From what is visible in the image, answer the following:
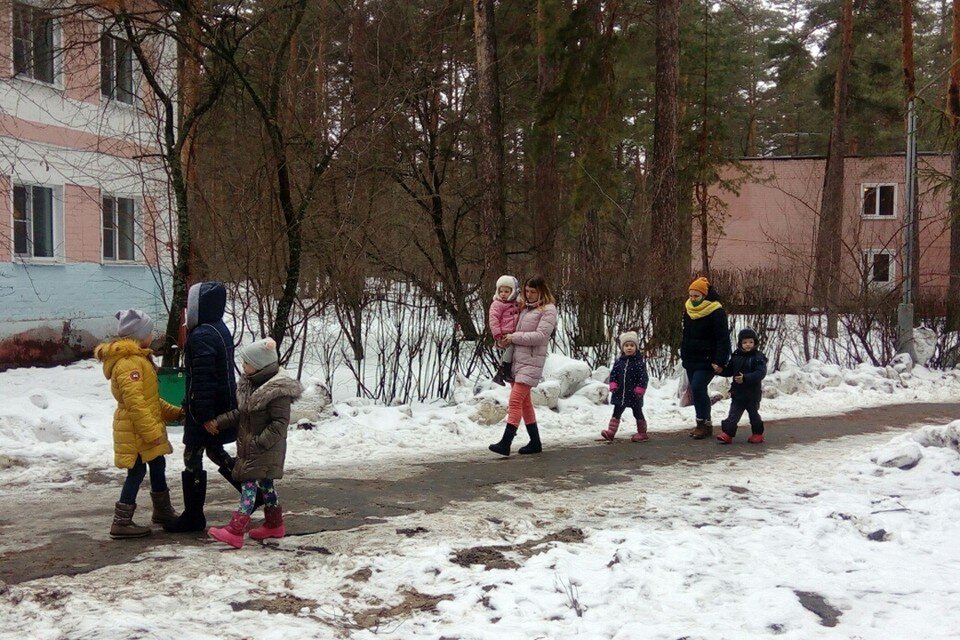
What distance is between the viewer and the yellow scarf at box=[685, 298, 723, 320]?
9.74 metres

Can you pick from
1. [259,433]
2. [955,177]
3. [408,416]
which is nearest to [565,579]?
[259,433]

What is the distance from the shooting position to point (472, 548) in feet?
18.4

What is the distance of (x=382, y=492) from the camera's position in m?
7.22

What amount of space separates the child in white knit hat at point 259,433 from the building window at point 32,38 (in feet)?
23.3

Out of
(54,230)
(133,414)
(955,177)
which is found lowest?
(133,414)

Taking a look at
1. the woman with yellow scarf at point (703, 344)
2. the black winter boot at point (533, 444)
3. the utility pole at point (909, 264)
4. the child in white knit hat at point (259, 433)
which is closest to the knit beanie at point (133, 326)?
the child in white knit hat at point (259, 433)

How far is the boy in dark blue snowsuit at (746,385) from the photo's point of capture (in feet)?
31.4

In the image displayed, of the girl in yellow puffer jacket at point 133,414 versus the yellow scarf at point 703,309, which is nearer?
the girl in yellow puffer jacket at point 133,414

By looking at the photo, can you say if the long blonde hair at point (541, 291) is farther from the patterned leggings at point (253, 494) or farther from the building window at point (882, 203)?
the building window at point (882, 203)

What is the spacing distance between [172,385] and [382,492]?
411 centimetres

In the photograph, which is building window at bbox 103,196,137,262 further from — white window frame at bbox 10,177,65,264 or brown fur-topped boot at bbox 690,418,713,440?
brown fur-topped boot at bbox 690,418,713,440

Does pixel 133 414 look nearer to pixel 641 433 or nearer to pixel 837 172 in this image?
pixel 641 433

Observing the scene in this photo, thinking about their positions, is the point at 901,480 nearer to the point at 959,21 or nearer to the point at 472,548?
the point at 472,548

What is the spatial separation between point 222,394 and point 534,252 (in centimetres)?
1319
